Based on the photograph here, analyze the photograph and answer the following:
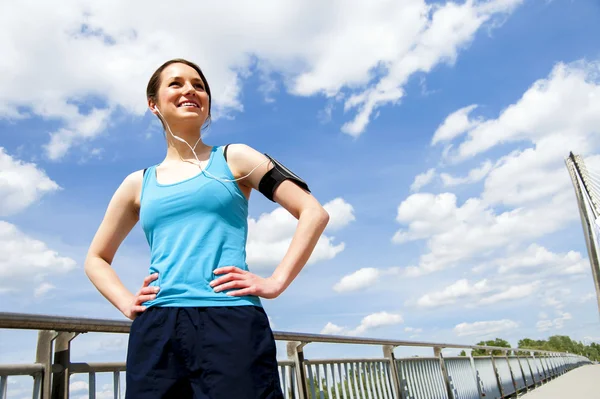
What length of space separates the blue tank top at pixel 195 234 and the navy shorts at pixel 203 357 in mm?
53

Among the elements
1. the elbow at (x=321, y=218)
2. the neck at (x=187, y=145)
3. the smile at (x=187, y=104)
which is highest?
the smile at (x=187, y=104)

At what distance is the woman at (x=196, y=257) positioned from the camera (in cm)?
141

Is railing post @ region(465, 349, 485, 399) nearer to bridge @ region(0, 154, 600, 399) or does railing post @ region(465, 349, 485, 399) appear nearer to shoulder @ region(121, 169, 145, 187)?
bridge @ region(0, 154, 600, 399)

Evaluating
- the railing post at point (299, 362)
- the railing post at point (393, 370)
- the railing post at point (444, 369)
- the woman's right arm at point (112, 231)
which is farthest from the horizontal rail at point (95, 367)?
the railing post at point (444, 369)

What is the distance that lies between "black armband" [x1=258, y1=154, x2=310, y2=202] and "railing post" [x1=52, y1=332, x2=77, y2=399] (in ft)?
4.38

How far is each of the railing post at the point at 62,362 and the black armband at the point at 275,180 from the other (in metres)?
1.33

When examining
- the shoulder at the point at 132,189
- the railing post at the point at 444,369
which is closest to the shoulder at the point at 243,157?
the shoulder at the point at 132,189

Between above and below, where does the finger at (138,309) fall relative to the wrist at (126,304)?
below

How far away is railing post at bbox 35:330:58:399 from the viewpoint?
2.29 m

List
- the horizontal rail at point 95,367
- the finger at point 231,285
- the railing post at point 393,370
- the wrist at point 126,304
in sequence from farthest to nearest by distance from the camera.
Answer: the railing post at point 393,370 → the horizontal rail at point 95,367 → the wrist at point 126,304 → the finger at point 231,285

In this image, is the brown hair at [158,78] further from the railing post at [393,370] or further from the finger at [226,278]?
the railing post at [393,370]

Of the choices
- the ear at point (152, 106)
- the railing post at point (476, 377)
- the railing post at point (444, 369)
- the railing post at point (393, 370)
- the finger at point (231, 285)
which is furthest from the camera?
the railing post at point (476, 377)

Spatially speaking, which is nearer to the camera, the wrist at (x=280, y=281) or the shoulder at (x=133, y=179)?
the wrist at (x=280, y=281)

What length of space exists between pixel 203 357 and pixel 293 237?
49cm
